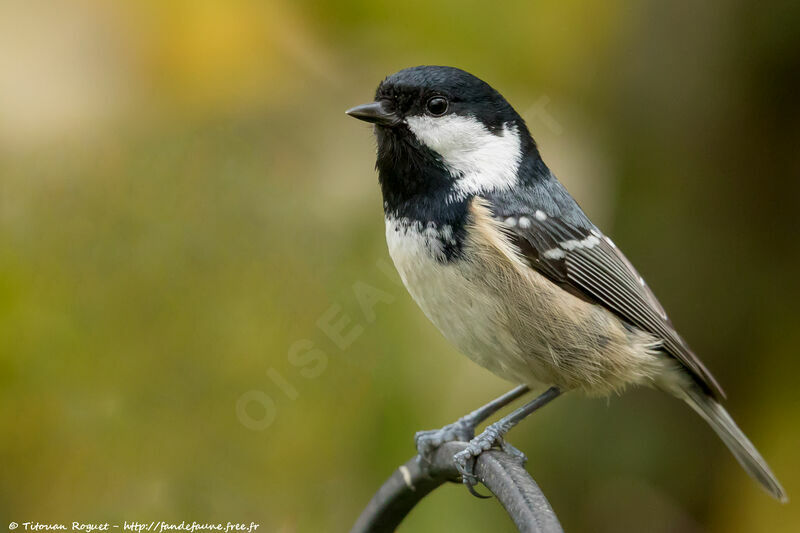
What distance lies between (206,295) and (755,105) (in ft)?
6.33

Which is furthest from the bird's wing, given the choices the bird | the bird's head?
the bird's head

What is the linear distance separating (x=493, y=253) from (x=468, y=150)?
0.90 feet

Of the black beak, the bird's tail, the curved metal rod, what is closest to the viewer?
the curved metal rod

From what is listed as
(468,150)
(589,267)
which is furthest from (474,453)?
(468,150)

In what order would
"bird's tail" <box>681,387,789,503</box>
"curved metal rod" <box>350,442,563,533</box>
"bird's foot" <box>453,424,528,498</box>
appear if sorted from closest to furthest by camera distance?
1. "curved metal rod" <box>350,442,563,533</box>
2. "bird's foot" <box>453,424,528,498</box>
3. "bird's tail" <box>681,387,789,503</box>

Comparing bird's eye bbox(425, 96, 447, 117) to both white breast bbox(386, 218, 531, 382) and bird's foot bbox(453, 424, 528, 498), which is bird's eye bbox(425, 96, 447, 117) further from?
bird's foot bbox(453, 424, 528, 498)

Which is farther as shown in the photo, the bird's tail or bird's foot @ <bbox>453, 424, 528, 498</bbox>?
the bird's tail

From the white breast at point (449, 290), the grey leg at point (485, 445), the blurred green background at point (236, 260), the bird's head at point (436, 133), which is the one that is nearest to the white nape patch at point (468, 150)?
the bird's head at point (436, 133)

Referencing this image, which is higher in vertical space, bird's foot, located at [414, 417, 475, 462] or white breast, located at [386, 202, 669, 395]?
white breast, located at [386, 202, 669, 395]

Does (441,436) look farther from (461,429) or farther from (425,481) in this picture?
(425,481)

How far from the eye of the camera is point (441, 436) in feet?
6.84

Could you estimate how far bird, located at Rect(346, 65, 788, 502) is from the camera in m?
1.94

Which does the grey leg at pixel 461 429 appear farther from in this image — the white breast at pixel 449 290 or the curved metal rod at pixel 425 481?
the white breast at pixel 449 290

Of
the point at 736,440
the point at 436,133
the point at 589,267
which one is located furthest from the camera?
the point at 736,440
